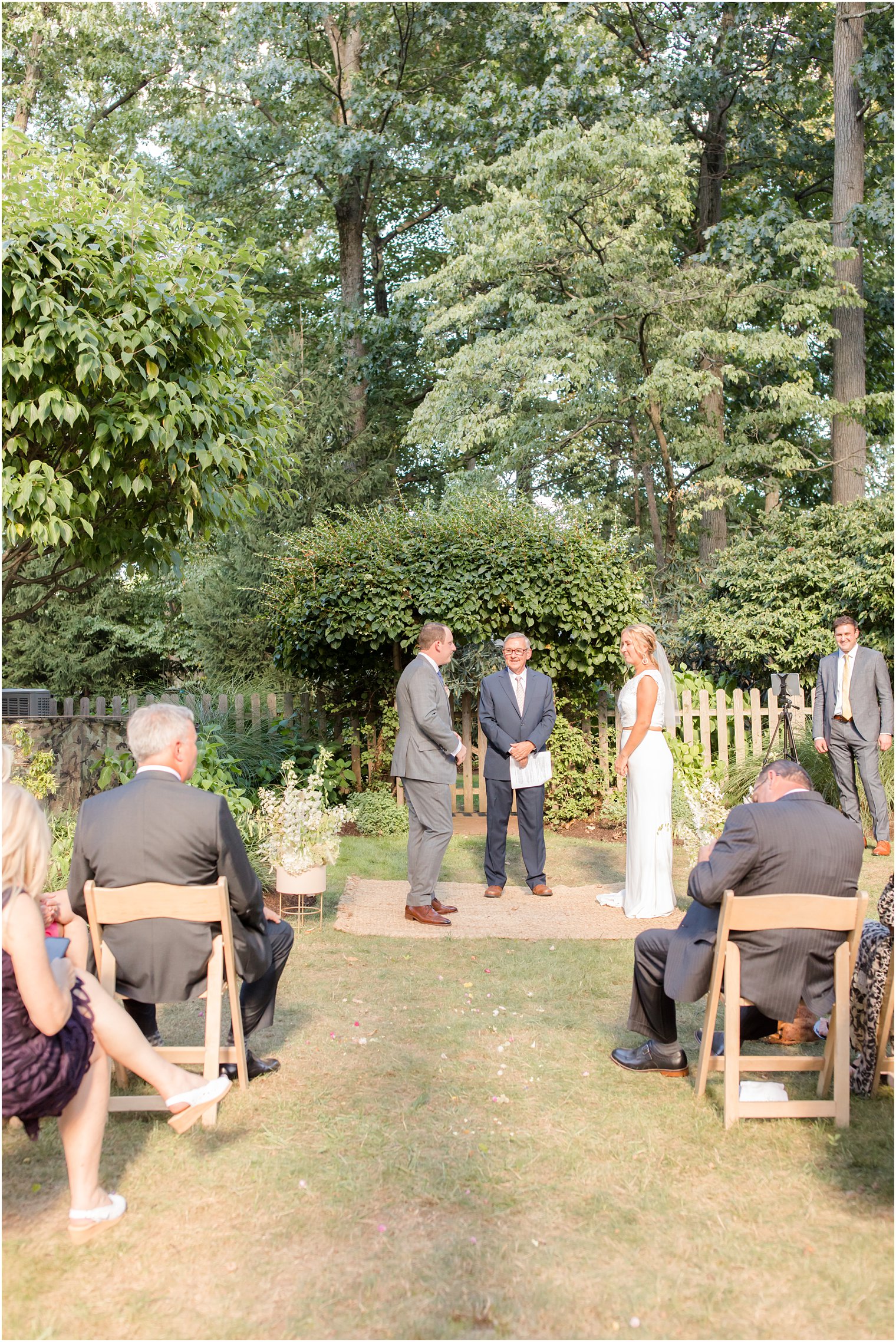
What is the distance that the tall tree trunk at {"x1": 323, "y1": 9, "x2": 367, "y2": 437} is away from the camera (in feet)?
65.5

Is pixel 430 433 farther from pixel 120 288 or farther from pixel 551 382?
pixel 120 288

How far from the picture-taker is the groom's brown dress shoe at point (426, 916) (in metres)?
7.09

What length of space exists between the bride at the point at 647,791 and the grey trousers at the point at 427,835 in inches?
50.2

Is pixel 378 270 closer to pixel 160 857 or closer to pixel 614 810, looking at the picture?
pixel 614 810

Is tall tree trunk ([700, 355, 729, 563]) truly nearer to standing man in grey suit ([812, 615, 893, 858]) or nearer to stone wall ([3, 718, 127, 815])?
standing man in grey suit ([812, 615, 893, 858])

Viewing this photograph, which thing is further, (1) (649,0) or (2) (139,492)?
(1) (649,0)

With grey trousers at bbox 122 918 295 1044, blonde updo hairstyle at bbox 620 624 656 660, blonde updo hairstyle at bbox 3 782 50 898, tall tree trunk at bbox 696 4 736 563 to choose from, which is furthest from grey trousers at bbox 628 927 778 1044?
tall tree trunk at bbox 696 4 736 563

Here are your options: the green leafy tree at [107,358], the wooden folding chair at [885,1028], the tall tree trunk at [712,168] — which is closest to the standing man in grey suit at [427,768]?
the green leafy tree at [107,358]

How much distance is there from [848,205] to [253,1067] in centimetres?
1695

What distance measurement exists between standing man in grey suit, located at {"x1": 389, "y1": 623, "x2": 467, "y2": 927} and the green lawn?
2221 mm

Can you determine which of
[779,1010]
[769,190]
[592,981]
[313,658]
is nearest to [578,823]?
[313,658]

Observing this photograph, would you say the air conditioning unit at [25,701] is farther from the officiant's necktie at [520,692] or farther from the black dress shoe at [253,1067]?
the black dress shoe at [253,1067]

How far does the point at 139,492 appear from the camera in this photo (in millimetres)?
6586

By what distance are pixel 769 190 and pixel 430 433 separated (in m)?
8.42
